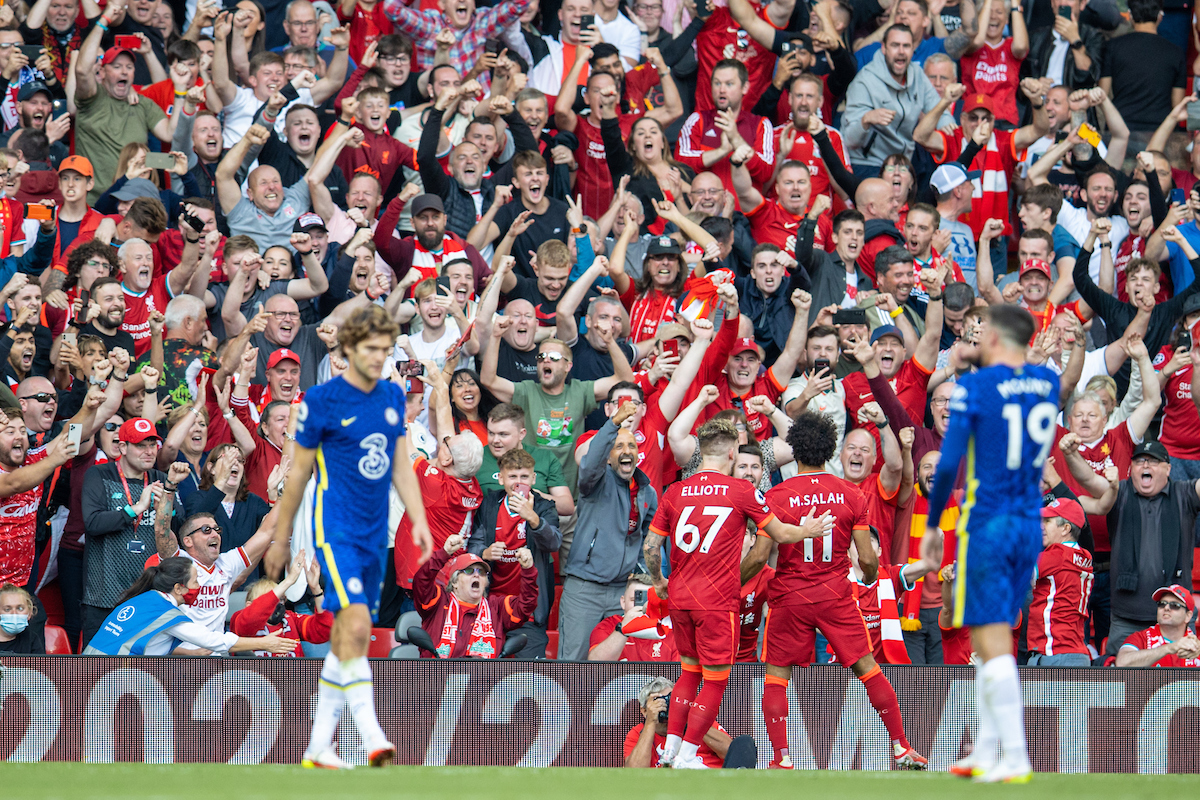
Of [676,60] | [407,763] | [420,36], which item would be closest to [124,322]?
[407,763]

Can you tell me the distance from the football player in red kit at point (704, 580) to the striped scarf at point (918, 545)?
2018mm

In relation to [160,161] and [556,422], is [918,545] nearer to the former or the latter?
[556,422]

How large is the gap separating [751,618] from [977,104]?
25.4 ft

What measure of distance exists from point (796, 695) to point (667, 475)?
249cm

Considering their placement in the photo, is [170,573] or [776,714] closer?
[776,714]

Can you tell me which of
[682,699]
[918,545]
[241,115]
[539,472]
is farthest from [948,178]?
[682,699]

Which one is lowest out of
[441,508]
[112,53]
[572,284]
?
[441,508]

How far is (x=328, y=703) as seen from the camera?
7.15 meters

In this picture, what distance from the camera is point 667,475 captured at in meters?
12.3

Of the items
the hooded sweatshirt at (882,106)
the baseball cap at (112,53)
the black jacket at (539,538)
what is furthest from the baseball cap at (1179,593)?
the baseball cap at (112,53)

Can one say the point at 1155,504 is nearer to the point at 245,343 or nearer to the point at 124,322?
the point at 245,343

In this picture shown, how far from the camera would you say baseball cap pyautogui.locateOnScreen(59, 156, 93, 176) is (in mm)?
13383

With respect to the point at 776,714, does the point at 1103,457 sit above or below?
above

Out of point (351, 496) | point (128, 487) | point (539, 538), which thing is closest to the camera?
point (351, 496)
